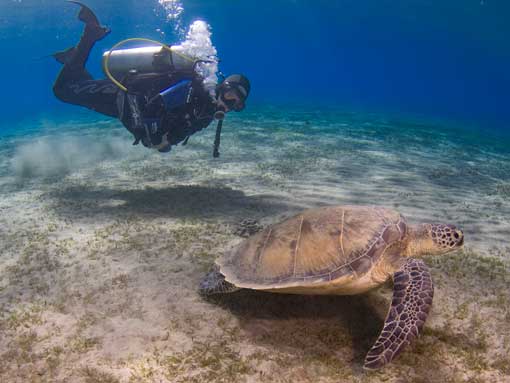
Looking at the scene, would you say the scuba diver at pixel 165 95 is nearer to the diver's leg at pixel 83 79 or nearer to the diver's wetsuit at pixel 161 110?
the diver's wetsuit at pixel 161 110

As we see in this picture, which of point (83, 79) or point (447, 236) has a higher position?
point (83, 79)

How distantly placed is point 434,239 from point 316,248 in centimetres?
134

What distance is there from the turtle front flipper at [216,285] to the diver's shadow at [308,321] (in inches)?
5.7

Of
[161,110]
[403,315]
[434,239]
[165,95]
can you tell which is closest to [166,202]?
[161,110]

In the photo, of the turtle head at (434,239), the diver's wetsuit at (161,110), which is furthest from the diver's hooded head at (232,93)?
the turtle head at (434,239)

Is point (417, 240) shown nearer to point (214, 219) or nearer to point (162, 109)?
point (214, 219)

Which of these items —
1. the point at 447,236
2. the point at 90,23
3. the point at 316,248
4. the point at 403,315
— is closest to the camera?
the point at 403,315

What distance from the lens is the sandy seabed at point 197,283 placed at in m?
2.79

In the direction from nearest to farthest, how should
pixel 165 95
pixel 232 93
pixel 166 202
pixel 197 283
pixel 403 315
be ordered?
pixel 403 315 → pixel 197 283 → pixel 165 95 → pixel 232 93 → pixel 166 202

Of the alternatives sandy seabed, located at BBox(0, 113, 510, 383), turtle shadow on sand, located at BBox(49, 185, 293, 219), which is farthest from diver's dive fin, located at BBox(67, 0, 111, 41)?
turtle shadow on sand, located at BBox(49, 185, 293, 219)

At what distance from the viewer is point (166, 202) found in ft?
22.9

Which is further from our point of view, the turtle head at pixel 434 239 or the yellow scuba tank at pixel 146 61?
the yellow scuba tank at pixel 146 61

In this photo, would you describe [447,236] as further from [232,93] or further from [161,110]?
[161,110]

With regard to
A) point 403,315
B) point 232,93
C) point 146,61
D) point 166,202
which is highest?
point 146,61
